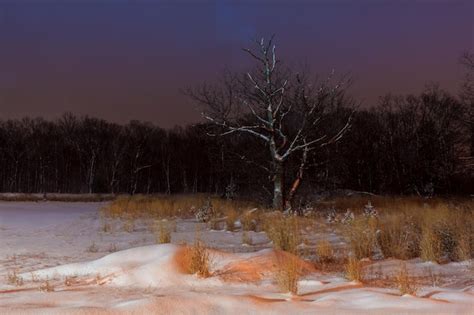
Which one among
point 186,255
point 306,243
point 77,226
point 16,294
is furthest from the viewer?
point 77,226

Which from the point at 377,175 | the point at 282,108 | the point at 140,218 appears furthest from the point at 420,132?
the point at 140,218

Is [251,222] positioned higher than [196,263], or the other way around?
[251,222]

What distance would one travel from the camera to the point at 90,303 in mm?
5395

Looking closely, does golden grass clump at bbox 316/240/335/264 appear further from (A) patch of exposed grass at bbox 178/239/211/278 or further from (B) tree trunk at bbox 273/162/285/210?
(B) tree trunk at bbox 273/162/285/210

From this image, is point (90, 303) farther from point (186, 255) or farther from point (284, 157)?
point (284, 157)

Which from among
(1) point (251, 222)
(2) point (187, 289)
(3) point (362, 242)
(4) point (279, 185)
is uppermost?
(4) point (279, 185)

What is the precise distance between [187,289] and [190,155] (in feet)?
202

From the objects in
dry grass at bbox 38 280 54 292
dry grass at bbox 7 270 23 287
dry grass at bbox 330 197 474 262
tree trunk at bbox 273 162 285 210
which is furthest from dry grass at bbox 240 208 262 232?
dry grass at bbox 38 280 54 292

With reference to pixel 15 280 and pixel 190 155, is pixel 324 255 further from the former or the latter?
pixel 190 155

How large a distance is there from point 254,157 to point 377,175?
25.8 meters

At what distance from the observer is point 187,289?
20.5 feet

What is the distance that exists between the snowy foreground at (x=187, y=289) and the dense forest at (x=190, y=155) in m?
25.7

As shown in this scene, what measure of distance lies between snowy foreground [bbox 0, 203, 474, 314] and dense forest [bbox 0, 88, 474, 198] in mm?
25671

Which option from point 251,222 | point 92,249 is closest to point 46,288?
point 92,249
